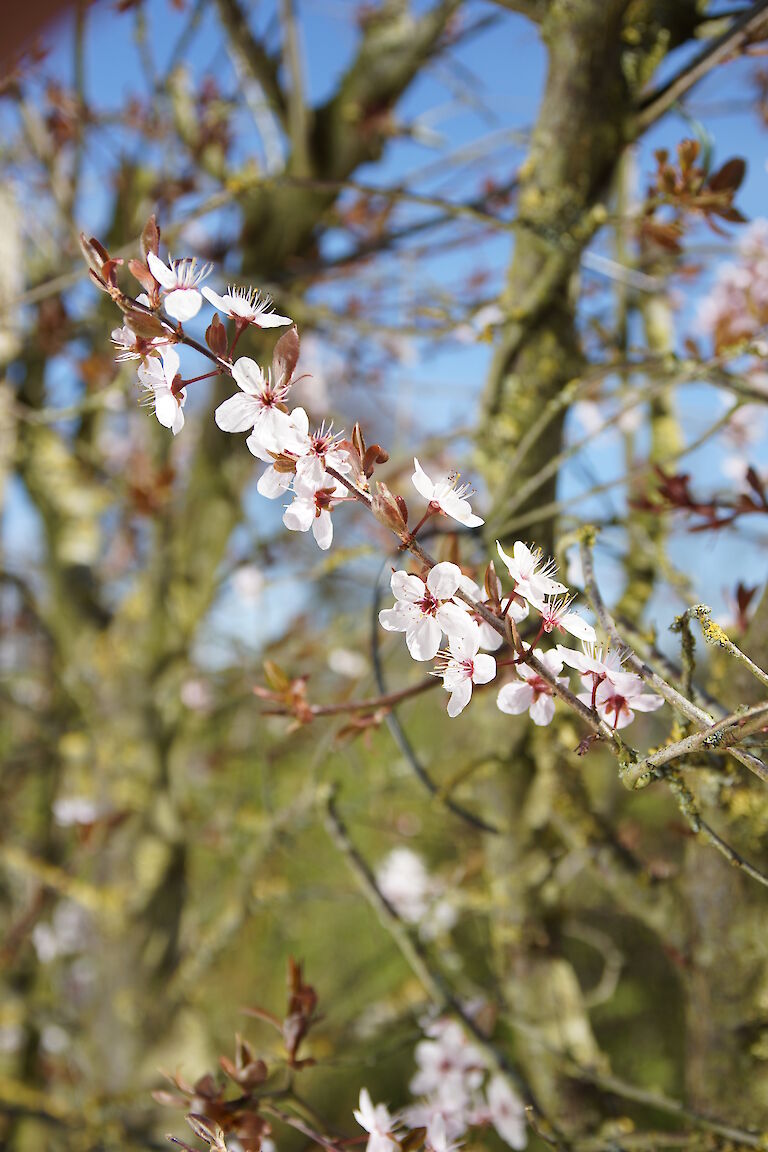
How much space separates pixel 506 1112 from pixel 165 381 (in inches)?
38.2

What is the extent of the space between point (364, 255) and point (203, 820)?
1.77m

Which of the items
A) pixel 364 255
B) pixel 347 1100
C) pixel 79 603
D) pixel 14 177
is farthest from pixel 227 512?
pixel 347 1100

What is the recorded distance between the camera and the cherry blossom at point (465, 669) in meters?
0.51

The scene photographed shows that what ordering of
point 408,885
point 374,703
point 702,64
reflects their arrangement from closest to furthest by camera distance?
1. point 374,703
2. point 702,64
3. point 408,885

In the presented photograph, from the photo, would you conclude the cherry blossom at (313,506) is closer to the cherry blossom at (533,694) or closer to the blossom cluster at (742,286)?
the cherry blossom at (533,694)

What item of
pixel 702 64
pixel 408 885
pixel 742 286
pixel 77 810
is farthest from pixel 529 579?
pixel 408 885

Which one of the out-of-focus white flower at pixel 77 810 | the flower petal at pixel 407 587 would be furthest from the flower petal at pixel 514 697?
the out-of-focus white flower at pixel 77 810

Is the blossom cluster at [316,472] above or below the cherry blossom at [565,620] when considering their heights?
above

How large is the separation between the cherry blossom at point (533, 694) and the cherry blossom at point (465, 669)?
0.13 ft

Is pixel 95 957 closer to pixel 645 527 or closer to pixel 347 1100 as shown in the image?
pixel 645 527

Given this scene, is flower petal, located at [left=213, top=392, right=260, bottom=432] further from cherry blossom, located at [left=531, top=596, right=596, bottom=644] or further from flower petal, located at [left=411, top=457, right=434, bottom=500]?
cherry blossom, located at [left=531, top=596, right=596, bottom=644]

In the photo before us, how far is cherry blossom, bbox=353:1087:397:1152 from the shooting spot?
63 centimetres

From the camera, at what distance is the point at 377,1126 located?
0.65 m

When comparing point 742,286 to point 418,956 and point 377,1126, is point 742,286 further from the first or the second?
point 377,1126
